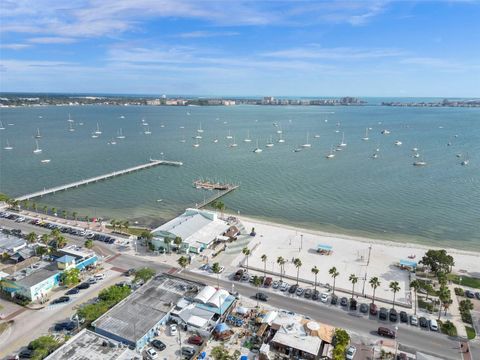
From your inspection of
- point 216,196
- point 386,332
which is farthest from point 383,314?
point 216,196

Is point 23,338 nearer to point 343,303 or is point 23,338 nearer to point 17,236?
point 17,236

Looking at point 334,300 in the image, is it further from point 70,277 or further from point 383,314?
point 70,277

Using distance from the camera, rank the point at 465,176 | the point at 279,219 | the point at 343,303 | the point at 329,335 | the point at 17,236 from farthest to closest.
Result: the point at 465,176, the point at 279,219, the point at 17,236, the point at 343,303, the point at 329,335

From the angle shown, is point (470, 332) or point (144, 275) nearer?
point (470, 332)

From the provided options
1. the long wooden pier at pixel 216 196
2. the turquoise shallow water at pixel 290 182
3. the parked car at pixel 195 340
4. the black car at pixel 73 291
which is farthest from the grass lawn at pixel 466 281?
the long wooden pier at pixel 216 196

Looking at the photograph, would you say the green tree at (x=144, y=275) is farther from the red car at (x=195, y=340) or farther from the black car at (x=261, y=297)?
the black car at (x=261, y=297)

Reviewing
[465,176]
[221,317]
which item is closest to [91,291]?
[221,317]
